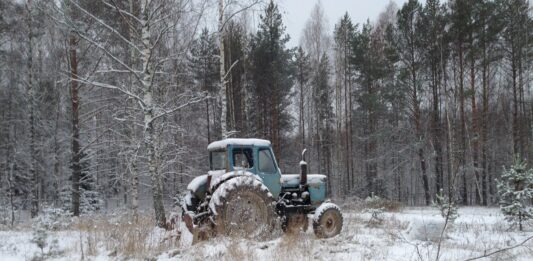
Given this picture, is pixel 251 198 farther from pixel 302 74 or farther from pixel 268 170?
pixel 302 74

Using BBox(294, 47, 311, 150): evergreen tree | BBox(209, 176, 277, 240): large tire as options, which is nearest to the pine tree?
BBox(209, 176, 277, 240): large tire

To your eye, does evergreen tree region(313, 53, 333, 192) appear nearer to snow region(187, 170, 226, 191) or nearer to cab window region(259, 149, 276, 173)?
cab window region(259, 149, 276, 173)

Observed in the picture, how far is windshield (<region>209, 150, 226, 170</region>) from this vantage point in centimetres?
852

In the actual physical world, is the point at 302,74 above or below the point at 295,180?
above

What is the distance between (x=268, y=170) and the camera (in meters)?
8.67

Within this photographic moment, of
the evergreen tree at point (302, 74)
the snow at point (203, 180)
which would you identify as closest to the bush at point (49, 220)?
the snow at point (203, 180)

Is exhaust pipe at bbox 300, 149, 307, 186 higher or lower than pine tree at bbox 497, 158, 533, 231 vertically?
higher

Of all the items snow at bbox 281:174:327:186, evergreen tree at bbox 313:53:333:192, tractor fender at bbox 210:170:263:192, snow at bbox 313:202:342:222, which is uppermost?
evergreen tree at bbox 313:53:333:192

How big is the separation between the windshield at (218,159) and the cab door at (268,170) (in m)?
0.71

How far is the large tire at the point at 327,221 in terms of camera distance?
859 cm

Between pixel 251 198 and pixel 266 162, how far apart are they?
3.83 ft

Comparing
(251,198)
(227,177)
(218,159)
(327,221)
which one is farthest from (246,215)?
(327,221)

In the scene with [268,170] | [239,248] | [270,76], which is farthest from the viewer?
[270,76]

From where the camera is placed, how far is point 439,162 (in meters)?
24.3
